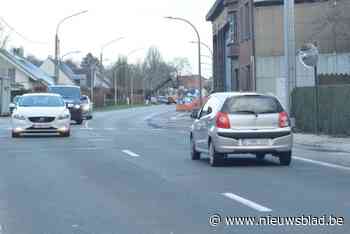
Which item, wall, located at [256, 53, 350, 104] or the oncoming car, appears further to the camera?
wall, located at [256, 53, 350, 104]

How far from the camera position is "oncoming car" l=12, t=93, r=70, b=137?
30781mm

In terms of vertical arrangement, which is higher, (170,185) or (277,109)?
(277,109)

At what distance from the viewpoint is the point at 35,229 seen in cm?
1048

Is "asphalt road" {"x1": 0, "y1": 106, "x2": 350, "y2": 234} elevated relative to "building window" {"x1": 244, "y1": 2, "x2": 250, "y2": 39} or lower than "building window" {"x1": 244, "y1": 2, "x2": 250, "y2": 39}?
lower

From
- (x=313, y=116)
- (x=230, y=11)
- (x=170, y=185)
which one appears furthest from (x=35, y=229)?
(x=230, y=11)

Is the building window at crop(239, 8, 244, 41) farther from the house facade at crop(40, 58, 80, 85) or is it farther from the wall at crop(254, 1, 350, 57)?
the house facade at crop(40, 58, 80, 85)

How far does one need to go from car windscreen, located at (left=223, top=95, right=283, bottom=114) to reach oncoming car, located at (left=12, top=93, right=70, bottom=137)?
13367mm

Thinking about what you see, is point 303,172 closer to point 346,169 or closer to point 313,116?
point 346,169

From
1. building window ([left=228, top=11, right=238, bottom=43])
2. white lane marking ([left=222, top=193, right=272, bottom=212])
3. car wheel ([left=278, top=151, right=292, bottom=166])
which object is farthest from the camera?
building window ([left=228, top=11, right=238, bottom=43])

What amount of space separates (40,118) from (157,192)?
1739cm

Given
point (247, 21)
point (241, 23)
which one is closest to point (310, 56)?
point (247, 21)

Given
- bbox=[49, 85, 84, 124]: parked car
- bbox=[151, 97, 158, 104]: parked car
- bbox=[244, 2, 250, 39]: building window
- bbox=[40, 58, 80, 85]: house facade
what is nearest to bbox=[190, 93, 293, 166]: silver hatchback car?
bbox=[49, 85, 84, 124]: parked car

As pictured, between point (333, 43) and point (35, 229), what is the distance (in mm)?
36343

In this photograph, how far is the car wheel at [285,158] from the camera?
18.6m
